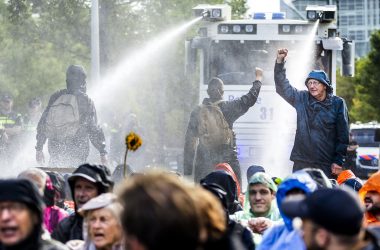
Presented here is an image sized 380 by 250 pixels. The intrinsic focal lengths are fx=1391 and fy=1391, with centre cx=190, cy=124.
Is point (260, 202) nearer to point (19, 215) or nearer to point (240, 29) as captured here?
point (19, 215)

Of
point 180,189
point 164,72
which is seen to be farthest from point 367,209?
point 164,72

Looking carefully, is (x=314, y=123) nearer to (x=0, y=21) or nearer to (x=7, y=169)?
(x=7, y=169)

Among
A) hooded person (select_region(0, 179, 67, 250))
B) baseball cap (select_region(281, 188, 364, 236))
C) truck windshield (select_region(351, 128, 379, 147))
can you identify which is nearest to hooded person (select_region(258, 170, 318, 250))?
hooded person (select_region(0, 179, 67, 250))

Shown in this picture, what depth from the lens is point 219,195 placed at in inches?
320

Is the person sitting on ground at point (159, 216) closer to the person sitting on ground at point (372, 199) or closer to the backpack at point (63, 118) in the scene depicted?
the person sitting on ground at point (372, 199)

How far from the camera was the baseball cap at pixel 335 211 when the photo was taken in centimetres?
486

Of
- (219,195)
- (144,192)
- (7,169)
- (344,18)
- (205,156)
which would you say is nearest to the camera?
(144,192)

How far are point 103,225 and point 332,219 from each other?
2487 millimetres

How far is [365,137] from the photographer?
136ft

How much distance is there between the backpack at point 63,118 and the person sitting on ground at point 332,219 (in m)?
11.9

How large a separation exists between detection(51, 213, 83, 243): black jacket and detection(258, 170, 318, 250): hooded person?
4.84 feet

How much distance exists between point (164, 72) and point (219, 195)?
17652 millimetres

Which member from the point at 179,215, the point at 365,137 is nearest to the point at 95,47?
the point at 365,137

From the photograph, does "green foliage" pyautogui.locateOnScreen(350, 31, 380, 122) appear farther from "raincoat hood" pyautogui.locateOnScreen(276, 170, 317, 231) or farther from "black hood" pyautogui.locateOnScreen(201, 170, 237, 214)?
"raincoat hood" pyautogui.locateOnScreen(276, 170, 317, 231)
